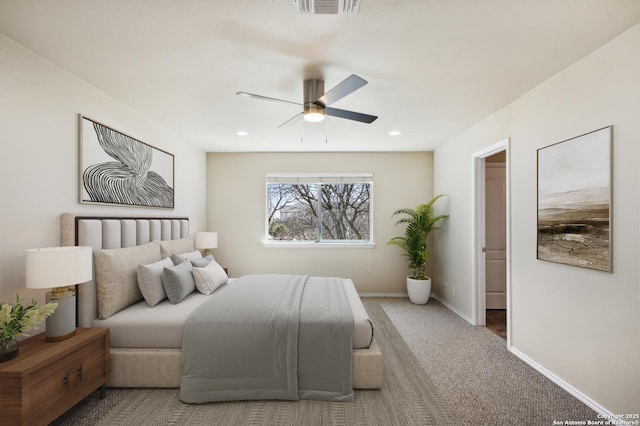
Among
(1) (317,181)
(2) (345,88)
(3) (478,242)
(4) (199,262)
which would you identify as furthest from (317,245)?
(2) (345,88)

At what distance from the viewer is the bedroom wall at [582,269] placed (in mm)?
1764

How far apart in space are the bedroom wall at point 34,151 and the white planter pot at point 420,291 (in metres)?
4.10

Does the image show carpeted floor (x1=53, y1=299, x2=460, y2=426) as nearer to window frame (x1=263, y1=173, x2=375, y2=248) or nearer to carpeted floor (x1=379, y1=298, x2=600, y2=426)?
carpeted floor (x1=379, y1=298, x2=600, y2=426)

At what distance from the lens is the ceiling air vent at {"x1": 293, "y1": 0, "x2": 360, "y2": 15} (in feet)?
4.74

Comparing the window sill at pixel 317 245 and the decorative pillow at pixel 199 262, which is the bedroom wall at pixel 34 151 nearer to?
the decorative pillow at pixel 199 262

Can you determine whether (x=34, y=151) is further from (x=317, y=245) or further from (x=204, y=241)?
(x=317, y=245)

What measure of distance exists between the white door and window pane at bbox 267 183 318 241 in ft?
8.95

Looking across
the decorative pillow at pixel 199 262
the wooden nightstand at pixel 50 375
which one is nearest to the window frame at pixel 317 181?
the decorative pillow at pixel 199 262

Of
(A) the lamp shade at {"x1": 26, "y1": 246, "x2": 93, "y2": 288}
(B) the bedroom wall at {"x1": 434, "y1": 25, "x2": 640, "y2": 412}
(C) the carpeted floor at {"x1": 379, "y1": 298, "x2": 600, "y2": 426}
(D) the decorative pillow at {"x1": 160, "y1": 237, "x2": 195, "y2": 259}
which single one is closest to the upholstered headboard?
(D) the decorative pillow at {"x1": 160, "y1": 237, "x2": 195, "y2": 259}

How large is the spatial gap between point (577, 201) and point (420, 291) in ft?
8.63

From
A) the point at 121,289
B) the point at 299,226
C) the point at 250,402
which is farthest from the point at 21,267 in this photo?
the point at 299,226

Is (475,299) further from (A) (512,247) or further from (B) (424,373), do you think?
(B) (424,373)

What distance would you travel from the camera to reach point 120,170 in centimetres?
284

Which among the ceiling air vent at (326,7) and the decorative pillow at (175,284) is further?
the decorative pillow at (175,284)
